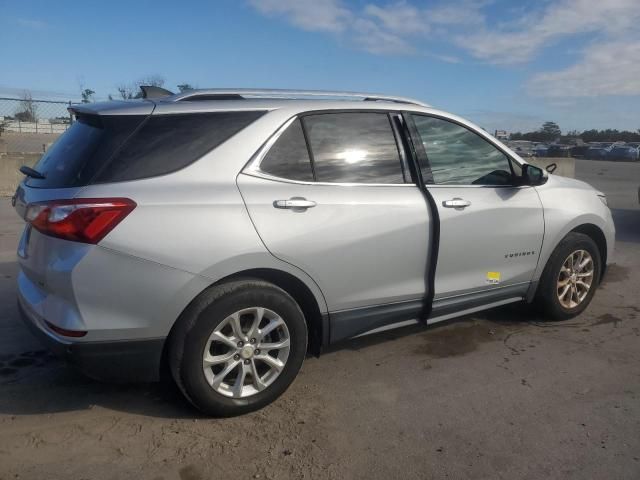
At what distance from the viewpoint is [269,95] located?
11.6 ft

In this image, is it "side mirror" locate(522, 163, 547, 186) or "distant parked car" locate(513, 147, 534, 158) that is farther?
"distant parked car" locate(513, 147, 534, 158)

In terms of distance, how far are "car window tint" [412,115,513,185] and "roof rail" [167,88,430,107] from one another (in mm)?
238

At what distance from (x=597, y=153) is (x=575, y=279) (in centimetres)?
4448

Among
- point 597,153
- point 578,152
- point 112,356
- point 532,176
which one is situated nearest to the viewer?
point 112,356

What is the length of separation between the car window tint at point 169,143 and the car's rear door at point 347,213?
247mm

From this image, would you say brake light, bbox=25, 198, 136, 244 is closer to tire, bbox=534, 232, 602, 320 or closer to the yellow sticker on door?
the yellow sticker on door

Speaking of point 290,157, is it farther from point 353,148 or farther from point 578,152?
point 578,152

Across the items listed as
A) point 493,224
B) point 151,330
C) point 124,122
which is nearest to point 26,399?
point 151,330

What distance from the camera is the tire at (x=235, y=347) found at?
115 inches

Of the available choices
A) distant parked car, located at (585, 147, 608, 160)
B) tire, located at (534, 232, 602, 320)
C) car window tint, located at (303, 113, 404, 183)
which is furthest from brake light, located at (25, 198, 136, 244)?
distant parked car, located at (585, 147, 608, 160)

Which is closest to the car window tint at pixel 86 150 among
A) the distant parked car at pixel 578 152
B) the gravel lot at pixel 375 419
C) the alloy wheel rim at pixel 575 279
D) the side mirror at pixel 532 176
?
the gravel lot at pixel 375 419

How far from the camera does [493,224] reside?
404 cm

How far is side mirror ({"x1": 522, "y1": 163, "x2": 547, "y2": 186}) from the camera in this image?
13.9 ft

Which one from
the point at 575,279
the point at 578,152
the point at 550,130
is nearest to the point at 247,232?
the point at 575,279
